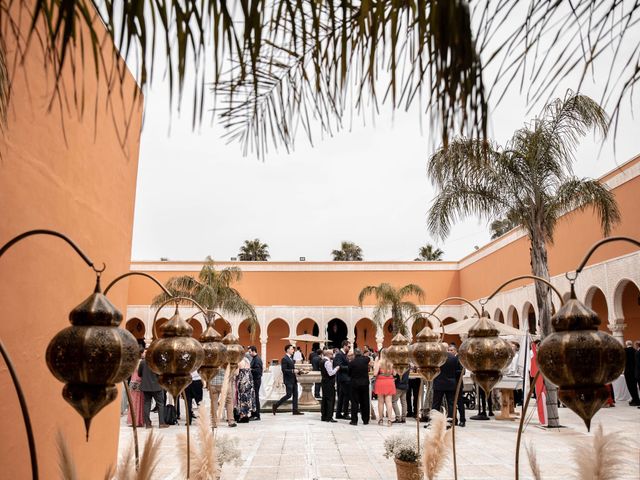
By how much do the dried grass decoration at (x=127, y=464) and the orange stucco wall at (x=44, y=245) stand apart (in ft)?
4.09

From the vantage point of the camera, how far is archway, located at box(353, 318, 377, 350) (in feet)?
112

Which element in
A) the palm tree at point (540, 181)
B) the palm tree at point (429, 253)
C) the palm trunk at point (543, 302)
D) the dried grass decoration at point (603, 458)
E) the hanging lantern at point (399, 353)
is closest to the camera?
the dried grass decoration at point (603, 458)

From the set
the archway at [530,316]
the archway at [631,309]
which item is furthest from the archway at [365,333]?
the archway at [631,309]

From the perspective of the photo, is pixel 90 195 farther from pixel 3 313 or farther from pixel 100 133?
pixel 3 313

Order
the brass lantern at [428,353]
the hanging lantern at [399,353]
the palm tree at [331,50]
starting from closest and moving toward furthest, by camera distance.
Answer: the palm tree at [331,50], the brass lantern at [428,353], the hanging lantern at [399,353]

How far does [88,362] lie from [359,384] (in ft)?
34.3

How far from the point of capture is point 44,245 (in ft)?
12.1

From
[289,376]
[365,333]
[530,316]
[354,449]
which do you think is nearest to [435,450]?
[354,449]

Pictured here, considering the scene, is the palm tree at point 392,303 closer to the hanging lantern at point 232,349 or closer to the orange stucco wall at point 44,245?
the hanging lantern at point 232,349

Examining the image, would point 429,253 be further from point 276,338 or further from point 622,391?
point 622,391

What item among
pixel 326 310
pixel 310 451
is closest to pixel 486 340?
pixel 310 451

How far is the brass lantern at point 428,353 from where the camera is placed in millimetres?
4262

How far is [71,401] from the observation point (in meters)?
1.58

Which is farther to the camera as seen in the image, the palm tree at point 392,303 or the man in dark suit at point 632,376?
the palm tree at point 392,303
